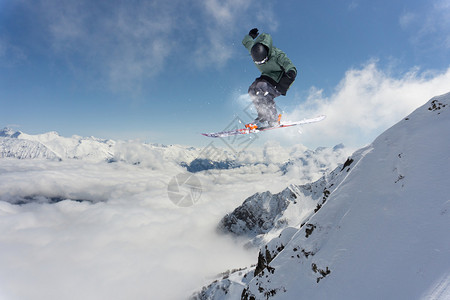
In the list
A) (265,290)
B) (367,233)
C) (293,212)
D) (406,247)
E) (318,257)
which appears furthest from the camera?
(293,212)

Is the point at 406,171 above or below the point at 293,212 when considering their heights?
above

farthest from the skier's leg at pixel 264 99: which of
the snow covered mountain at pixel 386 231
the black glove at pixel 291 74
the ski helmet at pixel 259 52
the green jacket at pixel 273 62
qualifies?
Result: the snow covered mountain at pixel 386 231

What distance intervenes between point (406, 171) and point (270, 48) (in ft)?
23.0

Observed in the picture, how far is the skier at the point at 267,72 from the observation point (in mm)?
6816

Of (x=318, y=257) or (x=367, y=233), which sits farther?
(x=318, y=257)

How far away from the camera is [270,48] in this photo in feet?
22.7

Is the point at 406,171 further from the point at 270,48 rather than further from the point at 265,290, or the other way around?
the point at 265,290

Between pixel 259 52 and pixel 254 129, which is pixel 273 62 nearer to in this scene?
pixel 259 52

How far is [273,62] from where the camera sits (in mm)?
7410

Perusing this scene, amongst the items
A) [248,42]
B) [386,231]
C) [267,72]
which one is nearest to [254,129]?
[267,72]

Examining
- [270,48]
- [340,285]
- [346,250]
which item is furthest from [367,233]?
[270,48]

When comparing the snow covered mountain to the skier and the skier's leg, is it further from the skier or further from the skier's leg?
the skier

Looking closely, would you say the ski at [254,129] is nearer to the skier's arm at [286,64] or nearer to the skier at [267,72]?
the skier at [267,72]

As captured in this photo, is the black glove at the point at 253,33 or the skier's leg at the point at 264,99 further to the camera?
the skier's leg at the point at 264,99
